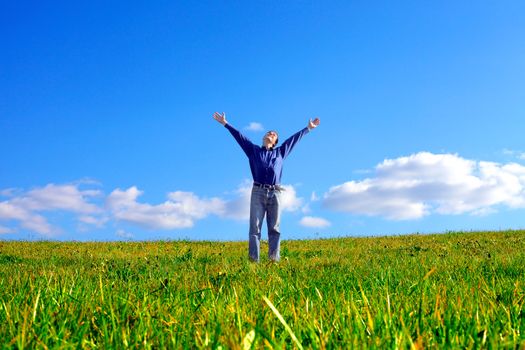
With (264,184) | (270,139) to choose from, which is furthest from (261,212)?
(270,139)

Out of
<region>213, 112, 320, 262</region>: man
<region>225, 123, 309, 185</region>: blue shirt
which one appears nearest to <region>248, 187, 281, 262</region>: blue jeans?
<region>213, 112, 320, 262</region>: man

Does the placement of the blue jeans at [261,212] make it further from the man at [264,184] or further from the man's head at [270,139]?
the man's head at [270,139]

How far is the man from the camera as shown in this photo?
11305 millimetres

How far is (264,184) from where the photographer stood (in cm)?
1133

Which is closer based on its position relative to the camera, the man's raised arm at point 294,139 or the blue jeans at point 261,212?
the blue jeans at point 261,212

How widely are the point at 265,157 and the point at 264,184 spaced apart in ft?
1.89

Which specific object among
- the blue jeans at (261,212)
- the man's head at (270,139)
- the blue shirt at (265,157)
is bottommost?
the blue jeans at (261,212)

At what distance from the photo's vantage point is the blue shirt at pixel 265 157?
1127 centimetres

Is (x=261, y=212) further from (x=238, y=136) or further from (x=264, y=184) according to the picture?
(x=238, y=136)

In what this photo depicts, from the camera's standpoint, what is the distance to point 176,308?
3539 millimetres

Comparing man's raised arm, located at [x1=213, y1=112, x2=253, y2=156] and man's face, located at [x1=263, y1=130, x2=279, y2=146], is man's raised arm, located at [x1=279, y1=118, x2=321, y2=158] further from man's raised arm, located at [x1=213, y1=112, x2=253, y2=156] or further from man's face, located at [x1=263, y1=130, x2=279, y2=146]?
man's raised arm, located at [x1=213, y1=112, x2=253, y2=156]

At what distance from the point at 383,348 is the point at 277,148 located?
9636 millimetres

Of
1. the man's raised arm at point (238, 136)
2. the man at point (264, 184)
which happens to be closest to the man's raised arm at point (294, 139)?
the man at point (264, 184)

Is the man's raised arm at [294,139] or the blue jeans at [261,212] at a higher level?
the man's raised arm at [294,139]
